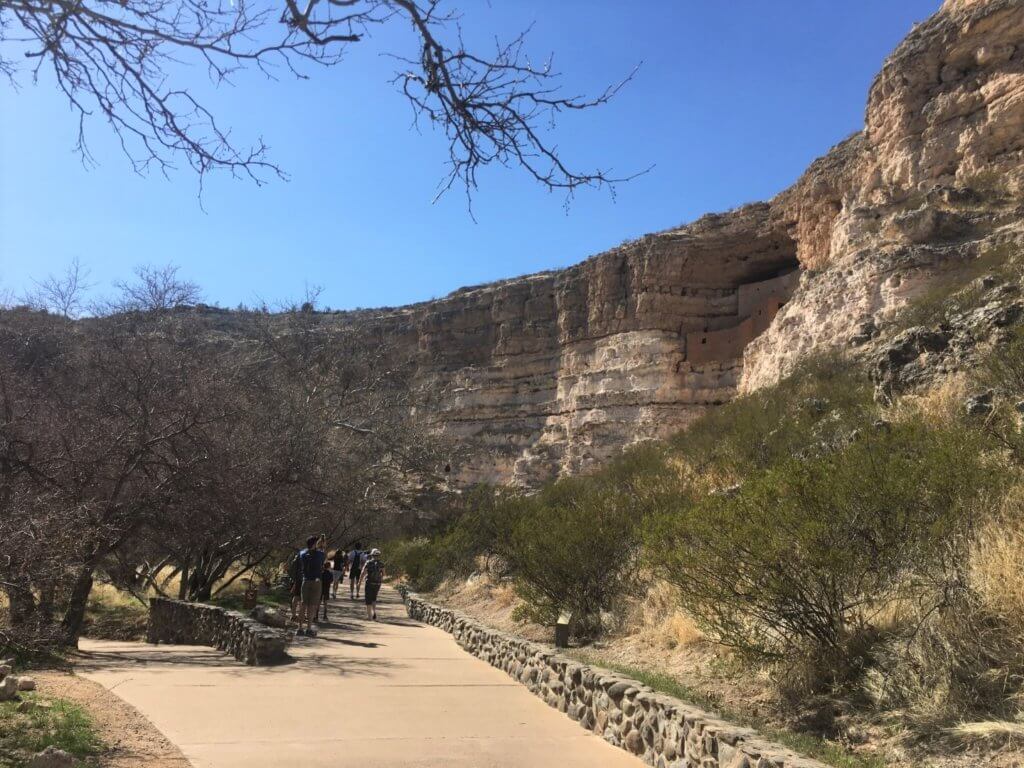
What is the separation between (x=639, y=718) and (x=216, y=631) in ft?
23.3

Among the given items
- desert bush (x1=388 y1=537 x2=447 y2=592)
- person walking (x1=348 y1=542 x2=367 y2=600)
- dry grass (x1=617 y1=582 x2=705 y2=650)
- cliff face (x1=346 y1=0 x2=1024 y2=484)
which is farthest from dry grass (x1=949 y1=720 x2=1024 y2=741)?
person walking (x1=348 y1=542 x2=367 y2=600)

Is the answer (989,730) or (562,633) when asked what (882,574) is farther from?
(562,633)

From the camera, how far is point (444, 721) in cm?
593

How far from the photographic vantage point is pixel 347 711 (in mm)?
6105

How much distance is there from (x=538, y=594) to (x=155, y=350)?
9332mm

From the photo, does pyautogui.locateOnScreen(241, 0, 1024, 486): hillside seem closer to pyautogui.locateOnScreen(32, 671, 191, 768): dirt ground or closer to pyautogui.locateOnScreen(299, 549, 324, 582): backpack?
pyautogui.locateOnScreen(299, 549, 324, 582): backpack

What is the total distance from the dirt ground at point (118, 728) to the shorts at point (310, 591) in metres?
4.01

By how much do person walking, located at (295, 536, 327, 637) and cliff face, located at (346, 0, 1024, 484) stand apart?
13.6 meters

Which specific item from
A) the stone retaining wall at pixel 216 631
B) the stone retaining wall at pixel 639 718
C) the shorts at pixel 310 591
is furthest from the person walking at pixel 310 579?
the stone retaining wall at pixel 639 718

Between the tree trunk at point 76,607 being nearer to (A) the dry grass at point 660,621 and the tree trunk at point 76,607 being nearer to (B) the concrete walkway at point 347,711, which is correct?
(B) the concrete walkway at point 347,711

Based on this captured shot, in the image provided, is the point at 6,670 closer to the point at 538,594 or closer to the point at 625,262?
the point at 538,594

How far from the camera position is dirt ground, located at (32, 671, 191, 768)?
4.41 meters

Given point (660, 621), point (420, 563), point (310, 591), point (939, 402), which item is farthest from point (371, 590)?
point (939, 402)

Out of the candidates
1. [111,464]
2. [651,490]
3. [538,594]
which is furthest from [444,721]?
[651,490]
